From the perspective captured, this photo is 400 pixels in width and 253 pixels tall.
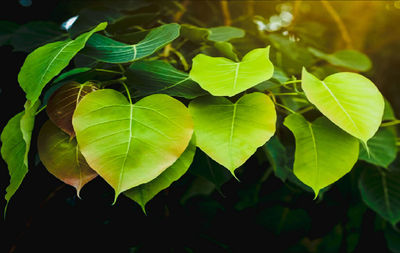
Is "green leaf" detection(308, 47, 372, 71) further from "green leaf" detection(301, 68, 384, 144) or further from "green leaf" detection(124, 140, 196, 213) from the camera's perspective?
"green leaf" detection(124, 140, 196, 213)

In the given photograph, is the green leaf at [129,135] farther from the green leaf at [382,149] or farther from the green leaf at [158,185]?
the green leaf at [382,149]

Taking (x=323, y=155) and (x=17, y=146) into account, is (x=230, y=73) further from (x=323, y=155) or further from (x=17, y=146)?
(x=17, y=146)

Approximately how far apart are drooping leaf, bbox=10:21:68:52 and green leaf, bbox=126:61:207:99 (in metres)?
0.38

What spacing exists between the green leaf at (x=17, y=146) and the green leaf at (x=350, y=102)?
0.35 metres

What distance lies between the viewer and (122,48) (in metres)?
0.56

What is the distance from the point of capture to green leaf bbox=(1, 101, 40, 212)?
0.48 m

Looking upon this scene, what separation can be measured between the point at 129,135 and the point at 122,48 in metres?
0.18

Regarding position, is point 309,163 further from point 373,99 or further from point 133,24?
point 133,24

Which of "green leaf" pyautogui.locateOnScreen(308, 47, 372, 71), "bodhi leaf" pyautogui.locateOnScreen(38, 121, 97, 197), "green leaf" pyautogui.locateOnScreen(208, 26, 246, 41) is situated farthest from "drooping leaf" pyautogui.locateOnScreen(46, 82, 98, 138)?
"green leaf" pyautogui.locateOnScreen(308, 47, 372, 71)

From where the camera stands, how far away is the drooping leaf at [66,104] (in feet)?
1.58

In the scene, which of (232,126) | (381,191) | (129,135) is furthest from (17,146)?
(381,191)

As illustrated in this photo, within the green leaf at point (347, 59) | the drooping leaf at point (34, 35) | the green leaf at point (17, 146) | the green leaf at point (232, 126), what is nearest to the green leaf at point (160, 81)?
the green leaf at point (232, 126)

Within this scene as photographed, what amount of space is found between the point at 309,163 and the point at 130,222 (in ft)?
1.60

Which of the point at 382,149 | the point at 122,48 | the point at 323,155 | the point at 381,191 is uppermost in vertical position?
the point at 122,48
